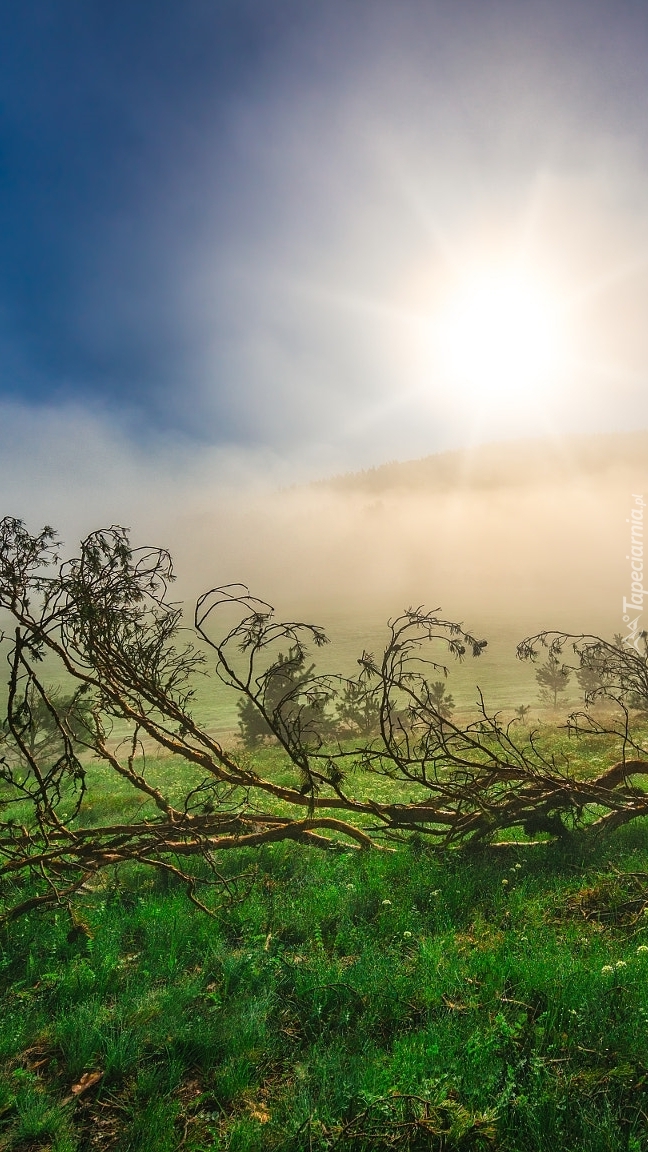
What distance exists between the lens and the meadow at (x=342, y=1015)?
317cm

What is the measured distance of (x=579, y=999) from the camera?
3.96 metres

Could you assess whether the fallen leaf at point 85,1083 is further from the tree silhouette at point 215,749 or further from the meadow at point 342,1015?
the tree silhouette at point 215,749

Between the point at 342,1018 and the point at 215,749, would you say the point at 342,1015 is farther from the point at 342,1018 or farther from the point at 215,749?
the point at 215,749

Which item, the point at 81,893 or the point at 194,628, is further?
the point at 81,893

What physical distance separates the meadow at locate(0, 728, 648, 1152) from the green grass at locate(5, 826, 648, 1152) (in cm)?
2

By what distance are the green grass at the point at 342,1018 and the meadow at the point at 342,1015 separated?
15mm

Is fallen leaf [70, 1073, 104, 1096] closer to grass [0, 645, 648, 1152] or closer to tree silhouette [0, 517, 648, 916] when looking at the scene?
grass [0, 645, 648, 1152]

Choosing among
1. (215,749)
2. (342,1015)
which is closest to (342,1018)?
(342,1015)

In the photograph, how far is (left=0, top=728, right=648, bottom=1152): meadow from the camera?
317 cm

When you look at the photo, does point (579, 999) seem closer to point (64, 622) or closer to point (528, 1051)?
point (528, 1051)

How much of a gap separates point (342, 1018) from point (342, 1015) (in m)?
0.02

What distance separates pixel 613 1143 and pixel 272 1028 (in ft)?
7.44

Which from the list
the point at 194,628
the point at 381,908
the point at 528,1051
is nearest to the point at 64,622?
the point at 194,628

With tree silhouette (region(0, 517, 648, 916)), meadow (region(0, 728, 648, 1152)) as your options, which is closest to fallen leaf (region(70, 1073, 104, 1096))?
meadow (region(0, 728, 648, 1152))
